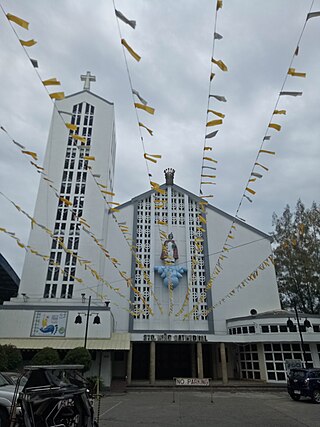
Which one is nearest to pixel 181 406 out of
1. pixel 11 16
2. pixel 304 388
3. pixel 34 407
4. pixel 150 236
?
pixel 304 388

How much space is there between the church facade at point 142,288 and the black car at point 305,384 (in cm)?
789

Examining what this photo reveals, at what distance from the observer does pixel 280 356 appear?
22.2m

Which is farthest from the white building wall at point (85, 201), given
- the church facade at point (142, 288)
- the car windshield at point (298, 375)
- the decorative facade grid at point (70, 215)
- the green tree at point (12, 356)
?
the car windshield at point (298, 375)

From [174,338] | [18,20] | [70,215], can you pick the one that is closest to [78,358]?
[174,338]

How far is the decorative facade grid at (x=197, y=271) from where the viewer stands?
26.4m

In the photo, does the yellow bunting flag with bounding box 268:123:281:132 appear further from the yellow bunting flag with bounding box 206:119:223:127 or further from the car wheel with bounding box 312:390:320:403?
the car wheel with bounding box 312:390:320:403

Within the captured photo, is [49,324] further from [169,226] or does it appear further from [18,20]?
[18,20]

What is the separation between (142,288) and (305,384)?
15931 millimetres

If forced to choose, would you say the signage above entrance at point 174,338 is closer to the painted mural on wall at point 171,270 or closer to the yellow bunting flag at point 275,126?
the painted mural on wall at point 171,270

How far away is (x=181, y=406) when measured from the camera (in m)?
11.9

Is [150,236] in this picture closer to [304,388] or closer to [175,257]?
[175,257]

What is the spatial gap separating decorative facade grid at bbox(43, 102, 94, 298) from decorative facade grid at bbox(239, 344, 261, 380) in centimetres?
1510

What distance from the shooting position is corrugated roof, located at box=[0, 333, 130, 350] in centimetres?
1980

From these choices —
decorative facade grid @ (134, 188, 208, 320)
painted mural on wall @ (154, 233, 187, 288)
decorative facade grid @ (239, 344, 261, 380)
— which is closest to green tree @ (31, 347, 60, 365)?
decorative facade grid @ (134, 188, 208, 320)
